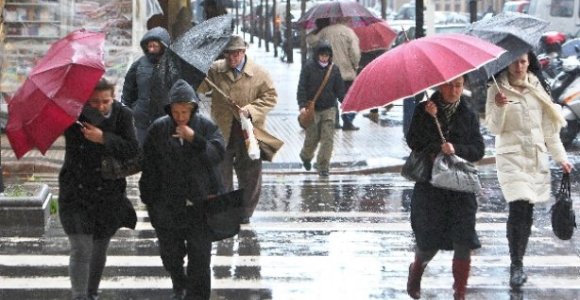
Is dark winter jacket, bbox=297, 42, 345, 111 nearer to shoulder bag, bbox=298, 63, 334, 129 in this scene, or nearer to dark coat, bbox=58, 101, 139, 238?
shoulder bag, bbox=298, 63, 334, 129

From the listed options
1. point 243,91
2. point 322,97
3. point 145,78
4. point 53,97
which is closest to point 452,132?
point 53,97

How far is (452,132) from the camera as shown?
6879mm

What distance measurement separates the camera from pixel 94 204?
6.52 m

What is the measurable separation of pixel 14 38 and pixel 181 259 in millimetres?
9141

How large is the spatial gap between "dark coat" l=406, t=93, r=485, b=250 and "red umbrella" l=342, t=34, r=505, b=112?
44 cm

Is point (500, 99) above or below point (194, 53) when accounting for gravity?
below

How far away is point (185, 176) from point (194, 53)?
42.8 inches

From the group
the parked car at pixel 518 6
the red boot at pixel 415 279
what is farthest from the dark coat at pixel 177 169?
the parked car at pixel 518 6

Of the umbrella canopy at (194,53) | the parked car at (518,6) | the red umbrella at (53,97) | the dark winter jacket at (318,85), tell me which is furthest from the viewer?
the parked car at (518,6)

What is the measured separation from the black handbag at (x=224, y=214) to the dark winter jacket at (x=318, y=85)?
21.6 feet

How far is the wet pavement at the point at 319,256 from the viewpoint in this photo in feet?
25.5

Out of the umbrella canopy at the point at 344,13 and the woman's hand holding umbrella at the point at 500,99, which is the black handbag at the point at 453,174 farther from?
the umbrella canopy at the point at 344,13

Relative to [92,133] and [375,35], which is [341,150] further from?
[92,133]

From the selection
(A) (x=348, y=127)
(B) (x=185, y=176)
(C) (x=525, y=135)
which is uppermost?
(C) (x=525, y=135)
